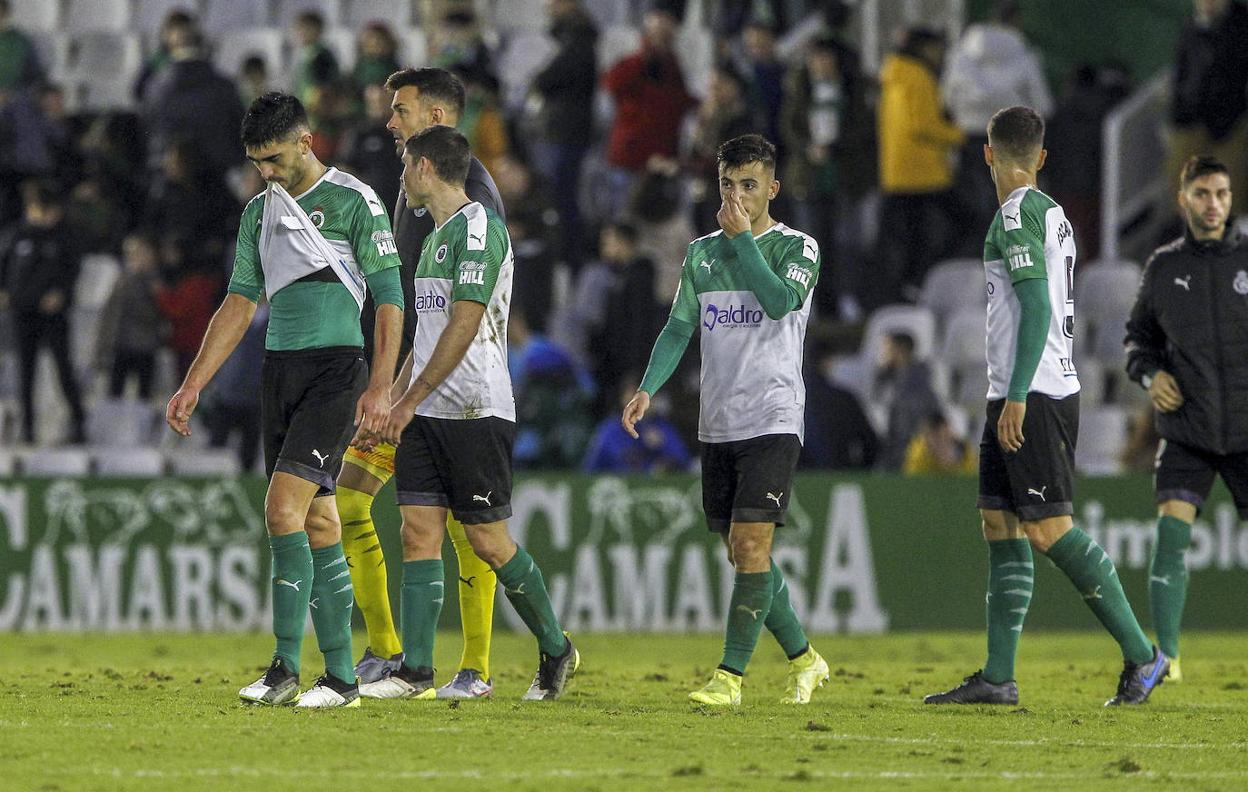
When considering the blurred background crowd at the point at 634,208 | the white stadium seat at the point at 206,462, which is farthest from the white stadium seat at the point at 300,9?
the white stadium seat at the point at 206,462

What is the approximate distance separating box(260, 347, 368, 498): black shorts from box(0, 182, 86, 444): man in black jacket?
1007cm

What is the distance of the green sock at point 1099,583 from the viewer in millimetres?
8766

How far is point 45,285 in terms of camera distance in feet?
58.1

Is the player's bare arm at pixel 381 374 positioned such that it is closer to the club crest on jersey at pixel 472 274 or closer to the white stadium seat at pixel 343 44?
the club crest on jersey at pixel 472 274

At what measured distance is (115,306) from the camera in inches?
697

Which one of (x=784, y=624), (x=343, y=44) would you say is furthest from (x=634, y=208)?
(x=784, y=624)

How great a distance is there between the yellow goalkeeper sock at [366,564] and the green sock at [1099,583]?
285cm

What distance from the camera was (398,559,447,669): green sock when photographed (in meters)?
8.66

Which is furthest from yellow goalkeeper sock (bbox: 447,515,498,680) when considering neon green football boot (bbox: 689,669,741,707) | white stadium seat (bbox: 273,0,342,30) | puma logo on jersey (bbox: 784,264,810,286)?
white stadium seat (bbox: 273,0,342,30)

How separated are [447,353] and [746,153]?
1482 millimetres

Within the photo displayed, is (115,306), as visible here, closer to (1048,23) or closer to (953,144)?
(953,144)

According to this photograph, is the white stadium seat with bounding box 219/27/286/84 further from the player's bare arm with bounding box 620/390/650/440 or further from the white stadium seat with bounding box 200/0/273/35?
the player's bare arm with bounding box 620/390/650/440

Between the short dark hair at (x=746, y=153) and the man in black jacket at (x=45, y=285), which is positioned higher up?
the short dark hair at (x=746, y=153)

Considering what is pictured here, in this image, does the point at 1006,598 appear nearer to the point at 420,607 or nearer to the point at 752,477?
the point at 752,477
